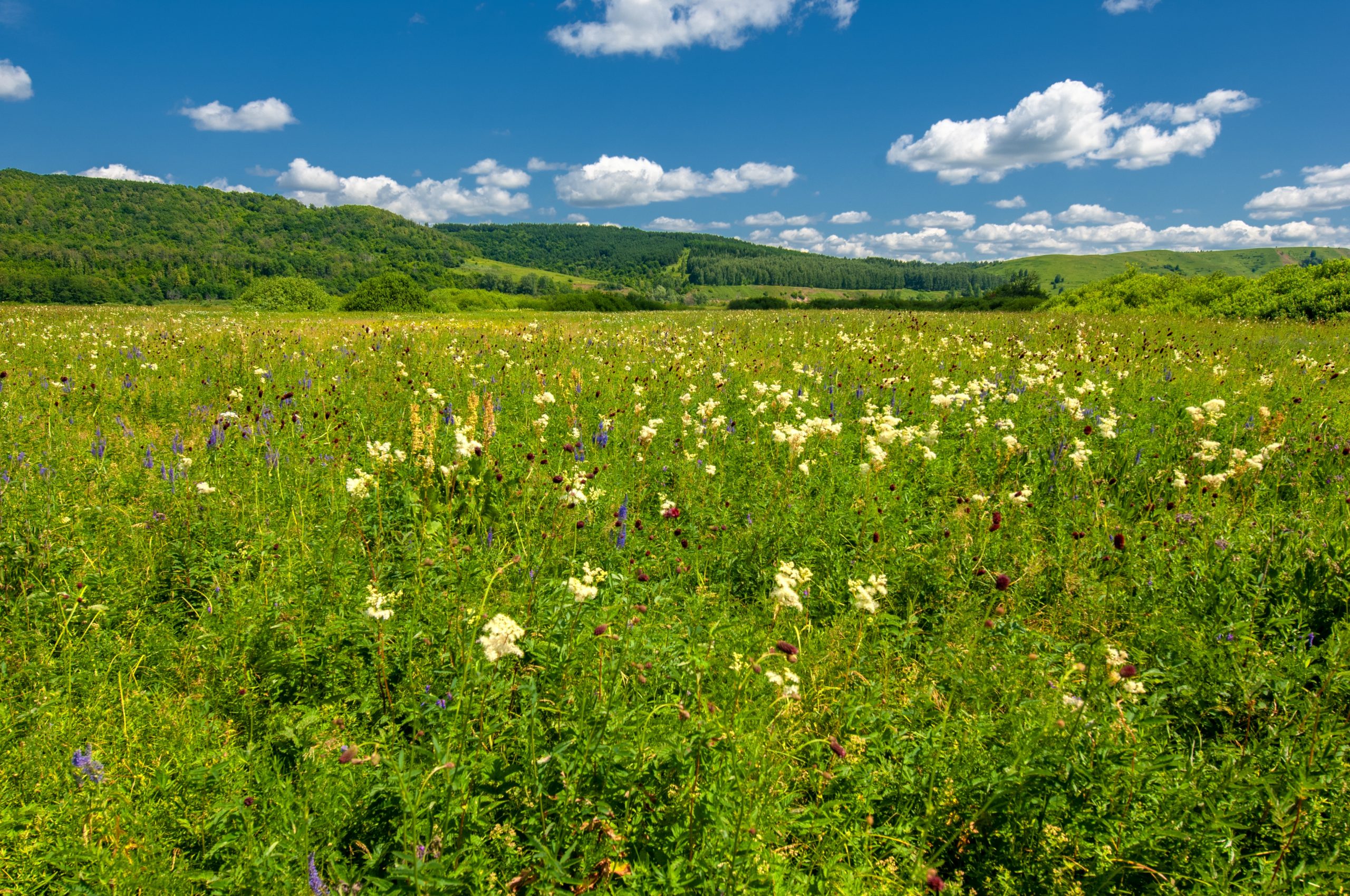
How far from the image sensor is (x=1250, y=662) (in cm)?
281

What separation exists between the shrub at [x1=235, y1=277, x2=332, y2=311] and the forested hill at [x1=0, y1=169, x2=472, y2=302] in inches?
616

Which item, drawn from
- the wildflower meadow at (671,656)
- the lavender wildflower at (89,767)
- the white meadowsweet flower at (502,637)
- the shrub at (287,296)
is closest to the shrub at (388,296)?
the shrub at (287,296)

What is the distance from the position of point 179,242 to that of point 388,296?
116038 mm

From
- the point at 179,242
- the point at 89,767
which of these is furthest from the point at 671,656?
the point at 179,242

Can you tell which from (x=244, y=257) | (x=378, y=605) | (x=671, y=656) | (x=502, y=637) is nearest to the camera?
(x=502, y=637)

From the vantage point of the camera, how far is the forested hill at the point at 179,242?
80125 mm

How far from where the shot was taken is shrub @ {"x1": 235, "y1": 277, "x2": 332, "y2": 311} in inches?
2005

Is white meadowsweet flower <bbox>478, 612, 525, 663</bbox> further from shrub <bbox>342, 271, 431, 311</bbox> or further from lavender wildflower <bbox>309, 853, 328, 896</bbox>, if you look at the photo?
shrub <bbox>342, 271, 431, 311</bbox>

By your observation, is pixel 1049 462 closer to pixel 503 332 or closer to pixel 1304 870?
pixel 1304 870

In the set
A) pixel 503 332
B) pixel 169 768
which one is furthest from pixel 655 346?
pixel 169 768

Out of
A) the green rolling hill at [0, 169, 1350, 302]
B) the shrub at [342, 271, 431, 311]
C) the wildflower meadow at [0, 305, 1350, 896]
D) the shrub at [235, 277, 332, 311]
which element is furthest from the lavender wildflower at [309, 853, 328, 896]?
the green rolling hill at [0, 169, 1350, 302]

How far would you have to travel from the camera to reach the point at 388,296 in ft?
142

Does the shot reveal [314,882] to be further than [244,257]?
No

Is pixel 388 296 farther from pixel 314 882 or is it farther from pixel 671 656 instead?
pixel 314 882
